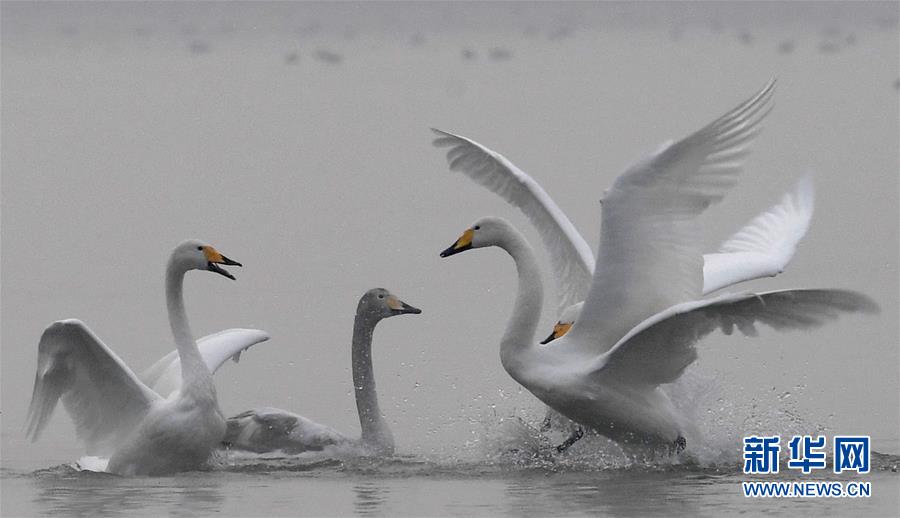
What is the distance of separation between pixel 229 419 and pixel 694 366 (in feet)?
8.65

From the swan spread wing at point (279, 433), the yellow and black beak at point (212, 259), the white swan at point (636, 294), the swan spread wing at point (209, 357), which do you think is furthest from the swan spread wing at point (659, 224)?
the swan spread wing at point (209, 357)

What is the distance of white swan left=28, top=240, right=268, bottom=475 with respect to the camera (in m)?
11.8

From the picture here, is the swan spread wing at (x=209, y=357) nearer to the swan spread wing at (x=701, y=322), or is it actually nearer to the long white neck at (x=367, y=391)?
the long white neck at (x=367, y=391)

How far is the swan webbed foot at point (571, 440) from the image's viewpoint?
12469 mm

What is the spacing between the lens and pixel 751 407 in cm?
1292

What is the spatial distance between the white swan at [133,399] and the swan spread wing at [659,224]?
1964 mm

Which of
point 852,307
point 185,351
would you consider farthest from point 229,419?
point 852,307

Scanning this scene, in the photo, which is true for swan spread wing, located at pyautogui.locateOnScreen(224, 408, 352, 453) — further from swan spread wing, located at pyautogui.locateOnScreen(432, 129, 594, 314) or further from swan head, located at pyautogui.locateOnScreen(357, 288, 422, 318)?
swan spread wing, located at pyautogui.locateOnScreen(432, 129, 594, 314)

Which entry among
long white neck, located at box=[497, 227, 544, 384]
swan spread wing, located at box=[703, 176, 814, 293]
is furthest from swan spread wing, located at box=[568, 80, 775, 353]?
swan spread wing, located at box=[703, 176, 814, 293]

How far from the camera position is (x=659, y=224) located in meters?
11.8

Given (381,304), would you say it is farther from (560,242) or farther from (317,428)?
(560,242)

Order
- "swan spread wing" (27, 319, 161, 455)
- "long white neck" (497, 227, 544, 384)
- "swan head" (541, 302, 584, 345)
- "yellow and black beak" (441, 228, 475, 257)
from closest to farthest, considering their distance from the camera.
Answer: "swan spread wing" (27, 319, 161, 455)
"long white neck" (497, 227, 544, 384)
"yellow and black beak" (441, 228, 475, 257)
"swan head" (541, 302, 584, 345)

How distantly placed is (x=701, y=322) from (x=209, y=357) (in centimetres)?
312

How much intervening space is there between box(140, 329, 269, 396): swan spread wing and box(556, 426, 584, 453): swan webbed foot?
194 cm
